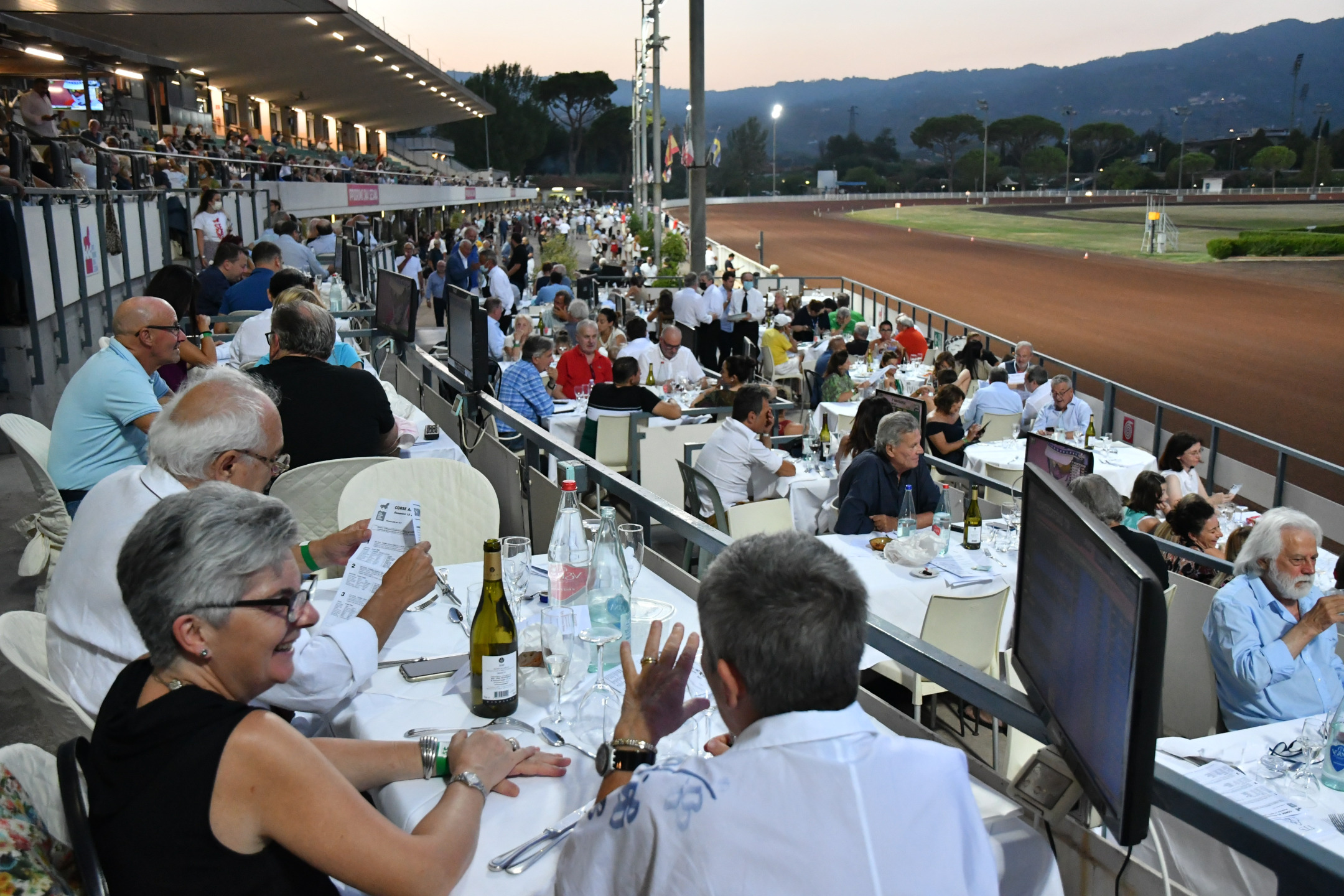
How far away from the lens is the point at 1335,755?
2998 mm

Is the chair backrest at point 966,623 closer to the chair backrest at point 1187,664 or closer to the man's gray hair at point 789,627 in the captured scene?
the chair backrest at point 1187,664

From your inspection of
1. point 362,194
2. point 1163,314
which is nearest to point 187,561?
point 362,194

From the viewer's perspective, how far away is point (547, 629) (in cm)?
259

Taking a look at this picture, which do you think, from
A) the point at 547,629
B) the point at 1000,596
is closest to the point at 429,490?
the point at 547,629

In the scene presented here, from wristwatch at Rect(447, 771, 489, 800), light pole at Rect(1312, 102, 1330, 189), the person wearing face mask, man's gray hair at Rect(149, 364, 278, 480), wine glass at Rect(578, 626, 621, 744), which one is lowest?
wine glass at Rect(578, 626, 621, 744)

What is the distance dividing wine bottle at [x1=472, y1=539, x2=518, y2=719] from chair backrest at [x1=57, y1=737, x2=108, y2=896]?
847 millimetres

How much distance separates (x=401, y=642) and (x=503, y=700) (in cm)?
66

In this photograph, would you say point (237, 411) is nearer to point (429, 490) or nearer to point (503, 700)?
point (503, 700)

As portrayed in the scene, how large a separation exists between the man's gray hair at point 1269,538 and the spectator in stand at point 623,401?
15.1 ft

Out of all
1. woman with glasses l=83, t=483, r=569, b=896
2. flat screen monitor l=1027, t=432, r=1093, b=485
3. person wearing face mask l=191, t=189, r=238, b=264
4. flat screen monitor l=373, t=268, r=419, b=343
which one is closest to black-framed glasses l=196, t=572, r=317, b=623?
woman with glasses l=83, t=483, r=569, b=896

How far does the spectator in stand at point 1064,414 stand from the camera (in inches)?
368

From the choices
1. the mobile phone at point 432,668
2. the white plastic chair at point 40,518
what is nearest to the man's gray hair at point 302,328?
the white plastic chair at point 40,518

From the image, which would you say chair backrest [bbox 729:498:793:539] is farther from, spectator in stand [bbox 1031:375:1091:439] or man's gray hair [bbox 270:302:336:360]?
spectator in stand [bbox 1031:375:1091:439]

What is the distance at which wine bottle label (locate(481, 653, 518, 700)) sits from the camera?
2.34 m
